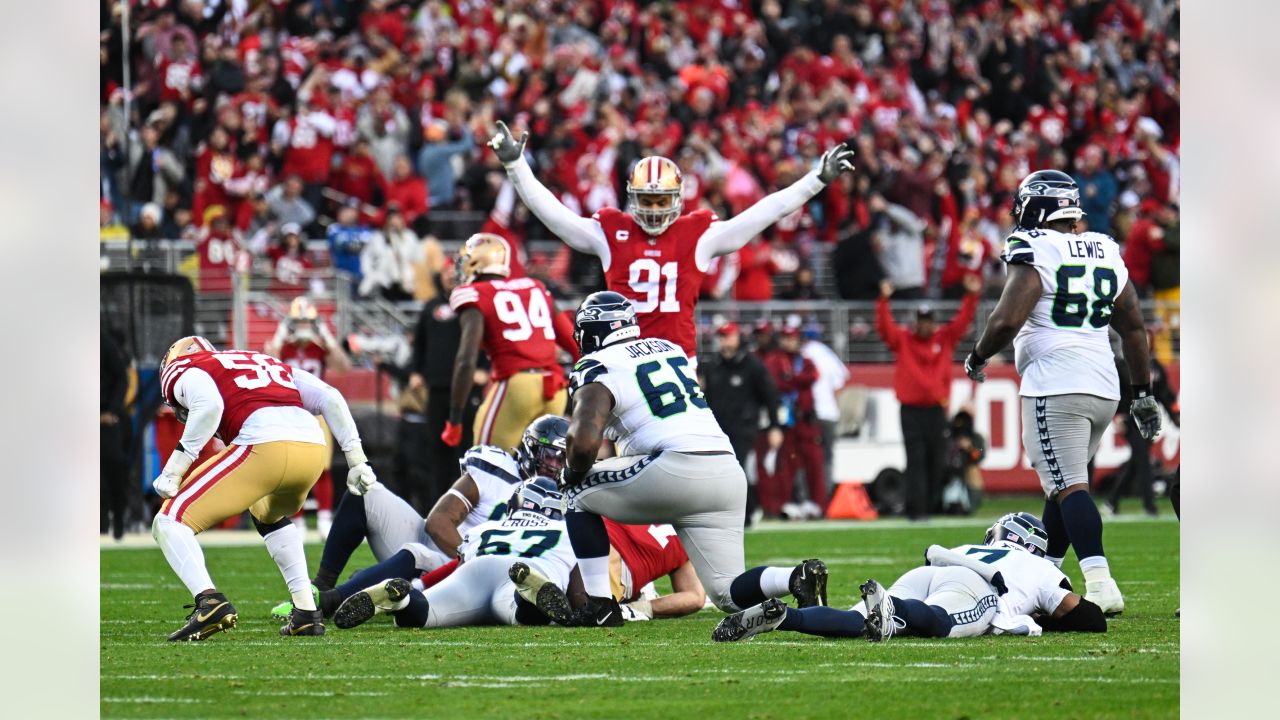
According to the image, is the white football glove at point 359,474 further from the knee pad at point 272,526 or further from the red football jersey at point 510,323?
the red football jersey at point 510,323

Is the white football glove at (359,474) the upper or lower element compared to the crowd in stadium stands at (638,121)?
lower

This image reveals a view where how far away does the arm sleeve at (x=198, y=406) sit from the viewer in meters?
7.25

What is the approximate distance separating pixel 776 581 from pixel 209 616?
2181 millimetres

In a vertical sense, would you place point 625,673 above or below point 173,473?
below

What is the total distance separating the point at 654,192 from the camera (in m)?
8.77

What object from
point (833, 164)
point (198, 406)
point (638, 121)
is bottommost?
point (198, 406)

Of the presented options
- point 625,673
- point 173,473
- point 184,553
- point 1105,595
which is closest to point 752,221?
point 1105,595

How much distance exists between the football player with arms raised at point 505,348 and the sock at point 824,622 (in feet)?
12.8

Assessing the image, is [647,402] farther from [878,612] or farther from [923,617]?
[923,617]

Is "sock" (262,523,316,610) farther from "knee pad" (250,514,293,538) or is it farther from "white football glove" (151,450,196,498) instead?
"white football glove" (151,450,196,498)

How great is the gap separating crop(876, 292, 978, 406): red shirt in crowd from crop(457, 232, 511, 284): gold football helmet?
520cm

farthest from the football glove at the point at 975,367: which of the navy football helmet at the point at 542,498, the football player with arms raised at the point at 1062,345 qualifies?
the navy football helmet at the point at 542,498

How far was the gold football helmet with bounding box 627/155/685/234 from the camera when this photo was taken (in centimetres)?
879

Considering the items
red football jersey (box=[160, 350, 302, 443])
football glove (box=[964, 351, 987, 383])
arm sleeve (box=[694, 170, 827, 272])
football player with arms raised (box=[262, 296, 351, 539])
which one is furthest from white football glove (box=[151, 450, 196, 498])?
football player with arms raised (box=[262, 296, 351, 539])
